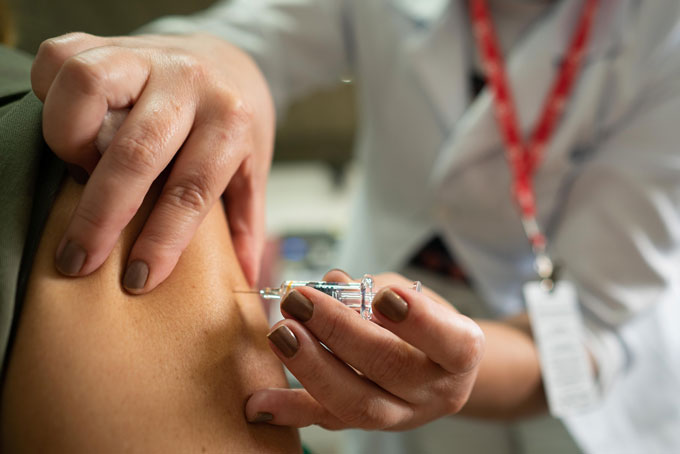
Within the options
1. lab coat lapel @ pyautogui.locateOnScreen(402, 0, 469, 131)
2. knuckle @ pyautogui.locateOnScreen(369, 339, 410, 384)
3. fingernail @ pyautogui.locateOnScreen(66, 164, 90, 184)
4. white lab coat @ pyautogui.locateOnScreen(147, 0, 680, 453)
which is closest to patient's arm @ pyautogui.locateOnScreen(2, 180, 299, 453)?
fingernail @ pyautogui.locateOnScreen(66, 164, 90, 184)

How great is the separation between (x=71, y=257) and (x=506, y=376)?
0.63 meters

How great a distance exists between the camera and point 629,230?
88 centimetres

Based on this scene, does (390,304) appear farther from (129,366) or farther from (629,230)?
(629,230)

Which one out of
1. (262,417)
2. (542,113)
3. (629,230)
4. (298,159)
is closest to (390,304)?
(262,417)

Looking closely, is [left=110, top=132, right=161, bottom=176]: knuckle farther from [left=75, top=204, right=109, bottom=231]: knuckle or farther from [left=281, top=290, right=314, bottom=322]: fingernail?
[left=281, top=290, right=314, bottom=322]: fingernail

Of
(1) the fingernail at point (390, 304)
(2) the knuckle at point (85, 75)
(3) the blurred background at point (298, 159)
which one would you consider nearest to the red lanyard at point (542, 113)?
(3) the blurred background at point (298, 159)

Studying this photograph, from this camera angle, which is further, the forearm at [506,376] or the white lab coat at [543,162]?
the white lab coat at [543,162]

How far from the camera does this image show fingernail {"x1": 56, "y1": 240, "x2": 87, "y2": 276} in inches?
16.5

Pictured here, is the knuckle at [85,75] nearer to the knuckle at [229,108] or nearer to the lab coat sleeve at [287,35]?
the knuckle at [229,108]

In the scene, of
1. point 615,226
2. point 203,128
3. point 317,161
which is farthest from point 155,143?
point 317,161

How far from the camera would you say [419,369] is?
17.4 inches

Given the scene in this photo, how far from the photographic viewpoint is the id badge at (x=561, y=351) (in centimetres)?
80

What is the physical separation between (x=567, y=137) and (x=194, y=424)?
2.71 ft

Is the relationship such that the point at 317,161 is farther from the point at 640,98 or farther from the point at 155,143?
the point at 155,143
